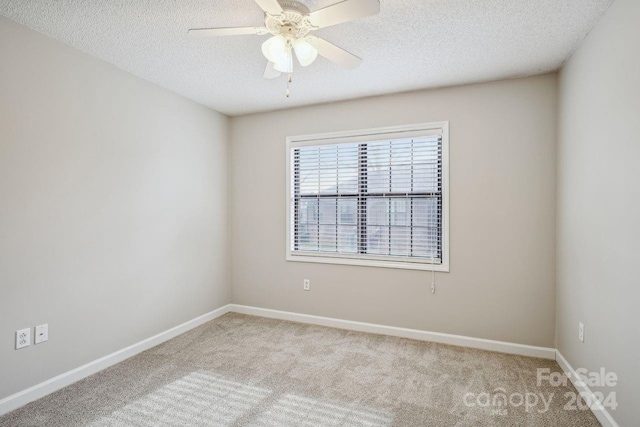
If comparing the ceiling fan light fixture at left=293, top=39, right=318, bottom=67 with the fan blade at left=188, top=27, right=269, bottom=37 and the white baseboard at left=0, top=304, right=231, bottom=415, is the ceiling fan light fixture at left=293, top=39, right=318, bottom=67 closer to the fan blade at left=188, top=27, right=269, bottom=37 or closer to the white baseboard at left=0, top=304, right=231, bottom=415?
the fan blade at left=188, top=27, right=269, bottom=37

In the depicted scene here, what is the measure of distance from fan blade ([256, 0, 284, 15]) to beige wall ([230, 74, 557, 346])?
202 centimetres

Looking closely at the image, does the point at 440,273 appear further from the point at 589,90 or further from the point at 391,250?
the point at 589,90

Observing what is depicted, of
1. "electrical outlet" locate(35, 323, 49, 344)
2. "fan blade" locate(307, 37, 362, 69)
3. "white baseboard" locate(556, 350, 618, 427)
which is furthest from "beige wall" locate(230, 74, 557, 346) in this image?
"electrical outlet" locate(35, 323, 49, 344)

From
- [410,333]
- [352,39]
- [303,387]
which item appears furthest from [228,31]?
[410,333]

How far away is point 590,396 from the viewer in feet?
6.82

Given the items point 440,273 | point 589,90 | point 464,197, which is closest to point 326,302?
point 440,273

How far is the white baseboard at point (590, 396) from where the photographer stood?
1.86 m

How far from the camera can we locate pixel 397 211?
3.40m

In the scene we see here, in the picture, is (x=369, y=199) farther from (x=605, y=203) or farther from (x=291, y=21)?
(x=291, y=21)

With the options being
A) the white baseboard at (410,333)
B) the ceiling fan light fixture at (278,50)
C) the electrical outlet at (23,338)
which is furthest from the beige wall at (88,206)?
the ceiling fan light fixture at (278,50)

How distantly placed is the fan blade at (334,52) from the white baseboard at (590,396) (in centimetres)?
251

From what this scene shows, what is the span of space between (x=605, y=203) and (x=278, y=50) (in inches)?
82.5

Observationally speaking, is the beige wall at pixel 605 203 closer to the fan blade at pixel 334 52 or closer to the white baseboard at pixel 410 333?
the white baseboard at pixel 410 333

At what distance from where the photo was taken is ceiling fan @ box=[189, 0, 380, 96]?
4.97 feet
